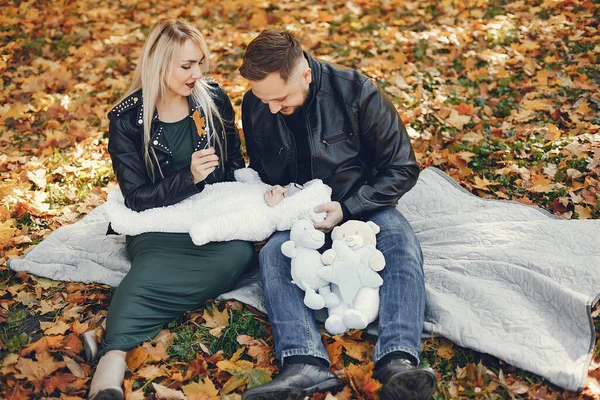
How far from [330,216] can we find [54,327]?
1.59 m

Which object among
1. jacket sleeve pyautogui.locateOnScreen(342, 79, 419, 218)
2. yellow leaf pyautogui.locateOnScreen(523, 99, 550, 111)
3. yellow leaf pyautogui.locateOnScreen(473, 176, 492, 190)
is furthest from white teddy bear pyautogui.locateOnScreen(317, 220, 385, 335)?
yellow leaf pyautogui.locateOnScreen(523, 99, 550, 111)

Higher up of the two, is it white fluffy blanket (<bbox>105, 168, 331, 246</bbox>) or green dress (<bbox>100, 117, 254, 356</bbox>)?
white fluffy blanket (<bbox>105, 168, 331, 246</bbox>)

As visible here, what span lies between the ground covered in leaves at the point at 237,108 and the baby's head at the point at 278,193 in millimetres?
623

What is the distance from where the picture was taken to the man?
8.66ft

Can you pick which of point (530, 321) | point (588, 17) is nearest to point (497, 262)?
point (530, 321)

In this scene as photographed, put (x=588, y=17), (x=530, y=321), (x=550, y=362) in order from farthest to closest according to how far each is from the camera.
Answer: (x=588, y=17), (x=530, y=321), (x=550, y=362)

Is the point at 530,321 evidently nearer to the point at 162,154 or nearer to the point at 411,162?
the point at 411,162

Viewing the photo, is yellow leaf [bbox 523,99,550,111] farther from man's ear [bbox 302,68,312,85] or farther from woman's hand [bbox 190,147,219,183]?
woman's hand [bbox 190,147,219,183]

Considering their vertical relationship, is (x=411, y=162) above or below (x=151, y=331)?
above

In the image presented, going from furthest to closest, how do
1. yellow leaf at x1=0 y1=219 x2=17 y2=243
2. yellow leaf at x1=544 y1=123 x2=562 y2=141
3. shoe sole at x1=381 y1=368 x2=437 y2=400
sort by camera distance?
yellow leaf at x1=544 y1=123 x2=562 y2=141
yellow leaf at x1=0 y1=219 x2=17 y2=243
shoe sole at x1=381 y1=368 x2=437 y2=400

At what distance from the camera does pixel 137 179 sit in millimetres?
3410

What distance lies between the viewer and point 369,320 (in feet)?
9.30

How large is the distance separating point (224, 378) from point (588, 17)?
17.8 ft

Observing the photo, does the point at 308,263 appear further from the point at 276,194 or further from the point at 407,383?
the point at 407,383
